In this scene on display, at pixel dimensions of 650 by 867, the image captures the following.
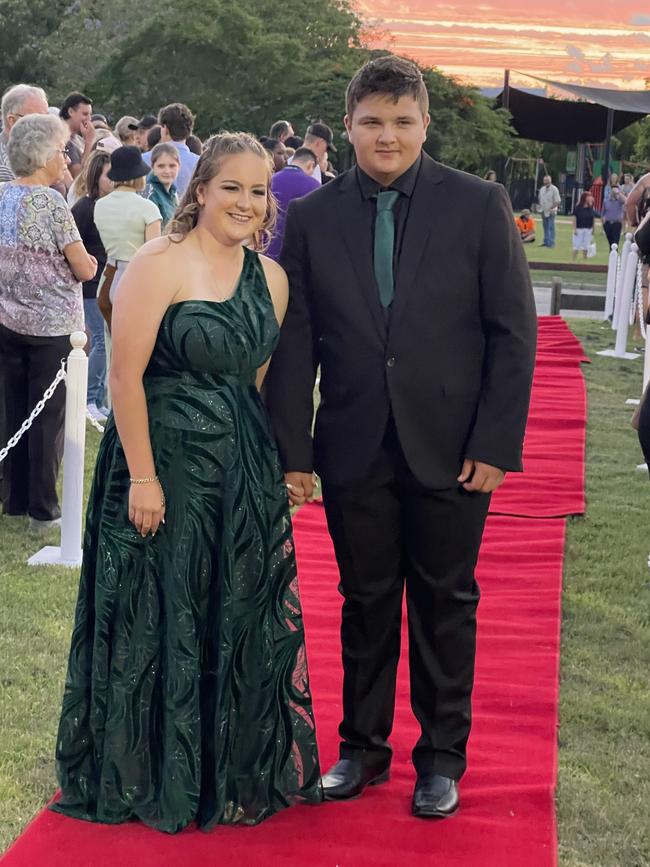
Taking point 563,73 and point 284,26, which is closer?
point 284,26

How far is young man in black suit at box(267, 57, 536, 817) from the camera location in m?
3.66

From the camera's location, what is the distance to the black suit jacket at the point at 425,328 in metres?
3.66

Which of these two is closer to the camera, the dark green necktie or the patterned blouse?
the dark green necktie

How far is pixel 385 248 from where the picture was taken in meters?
3.72

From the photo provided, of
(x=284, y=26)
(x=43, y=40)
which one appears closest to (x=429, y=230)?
(x=284, y=26)

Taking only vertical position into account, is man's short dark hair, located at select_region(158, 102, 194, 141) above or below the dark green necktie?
above

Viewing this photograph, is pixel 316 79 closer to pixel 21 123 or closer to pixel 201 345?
pixel 21 123

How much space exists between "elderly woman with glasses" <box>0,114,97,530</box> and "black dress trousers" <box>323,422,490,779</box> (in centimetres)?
334

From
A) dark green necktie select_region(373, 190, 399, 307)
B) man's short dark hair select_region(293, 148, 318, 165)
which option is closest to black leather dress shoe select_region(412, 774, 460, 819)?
dark green necktie select_region(373, 190, 399, 307)

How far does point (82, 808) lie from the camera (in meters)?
3.91

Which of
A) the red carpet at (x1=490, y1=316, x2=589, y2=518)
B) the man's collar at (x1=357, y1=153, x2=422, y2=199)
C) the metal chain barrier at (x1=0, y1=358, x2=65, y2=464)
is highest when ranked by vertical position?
the man's collar at (x1=357, y1=153, x2=422, y2=199)

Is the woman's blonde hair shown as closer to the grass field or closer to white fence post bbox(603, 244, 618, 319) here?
the grass field

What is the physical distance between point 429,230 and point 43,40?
53343 millimetres

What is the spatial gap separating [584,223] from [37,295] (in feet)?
82.6
